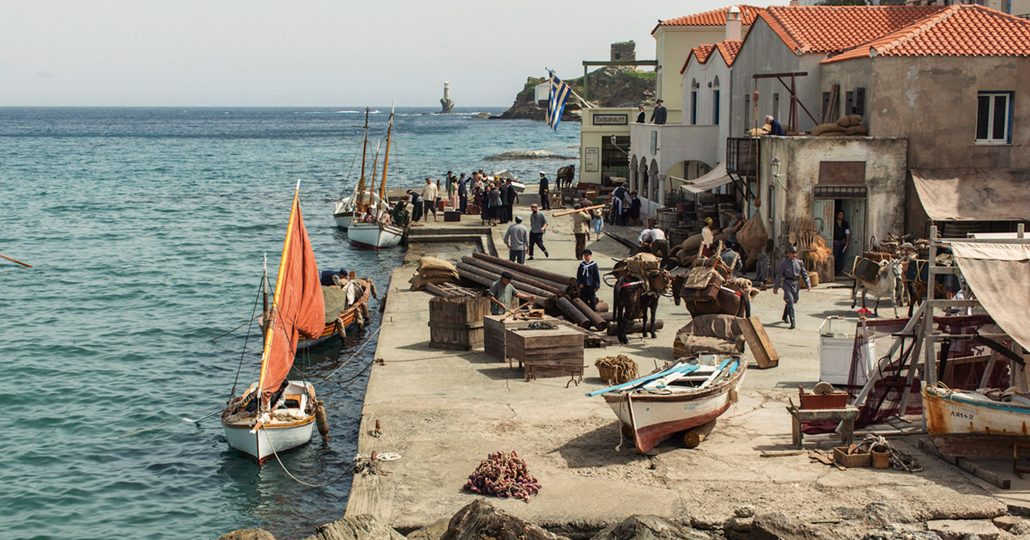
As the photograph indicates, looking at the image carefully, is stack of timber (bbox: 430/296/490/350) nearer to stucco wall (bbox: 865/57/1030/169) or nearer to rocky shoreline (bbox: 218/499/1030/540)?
rocky shoreline (bbox: 218/499/1030/540)

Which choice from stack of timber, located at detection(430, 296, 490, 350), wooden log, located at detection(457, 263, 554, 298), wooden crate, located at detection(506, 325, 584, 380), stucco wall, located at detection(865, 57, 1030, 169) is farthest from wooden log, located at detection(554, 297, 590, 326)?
stucco wall, located at detection(865, 57, 1030, 169)

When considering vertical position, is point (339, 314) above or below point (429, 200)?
below

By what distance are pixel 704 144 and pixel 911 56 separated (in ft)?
41.7

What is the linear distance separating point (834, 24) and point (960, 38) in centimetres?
608

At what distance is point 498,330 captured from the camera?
21.8m

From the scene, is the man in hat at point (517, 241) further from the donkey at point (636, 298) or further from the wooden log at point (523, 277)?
the donkey at point (636, 298)

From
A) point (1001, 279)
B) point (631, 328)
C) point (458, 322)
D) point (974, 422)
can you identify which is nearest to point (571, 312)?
point (631, 328)

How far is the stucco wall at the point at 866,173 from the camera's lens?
30281mm

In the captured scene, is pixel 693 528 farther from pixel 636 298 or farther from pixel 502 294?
pixel 502 294

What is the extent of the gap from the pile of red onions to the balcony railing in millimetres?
19555

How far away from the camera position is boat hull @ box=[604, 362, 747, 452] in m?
15.6

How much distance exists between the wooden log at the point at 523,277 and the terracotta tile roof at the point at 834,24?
11.5 m

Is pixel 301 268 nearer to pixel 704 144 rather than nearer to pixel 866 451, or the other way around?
pixel 866 451

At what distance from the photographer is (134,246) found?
51625 millimetres
